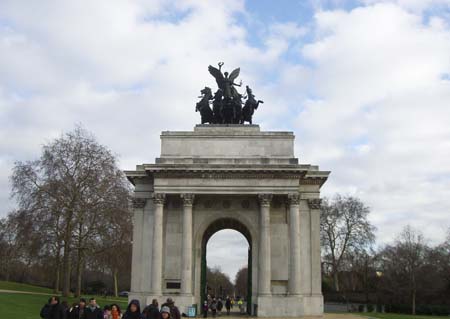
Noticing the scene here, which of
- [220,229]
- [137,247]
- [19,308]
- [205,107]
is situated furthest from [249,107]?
[19,308]

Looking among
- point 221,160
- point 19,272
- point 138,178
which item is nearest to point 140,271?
point 138,178

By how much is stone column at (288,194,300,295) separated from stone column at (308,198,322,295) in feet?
5.39

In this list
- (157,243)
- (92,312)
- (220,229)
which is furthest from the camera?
(220,229)

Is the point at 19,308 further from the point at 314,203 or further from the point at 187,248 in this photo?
the point at 314,203

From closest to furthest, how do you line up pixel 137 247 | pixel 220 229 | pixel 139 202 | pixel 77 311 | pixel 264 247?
pixel 77 311, pixel 264 247, pixel 137 247, pixel 139 202, pixel 220 229

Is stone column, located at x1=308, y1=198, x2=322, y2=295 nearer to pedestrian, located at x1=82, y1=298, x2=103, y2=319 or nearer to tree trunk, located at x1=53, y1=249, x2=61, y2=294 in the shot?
tree trunk, located at x1=53, y1=249, x2=61, y2=294

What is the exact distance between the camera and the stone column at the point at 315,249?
34.7 metres

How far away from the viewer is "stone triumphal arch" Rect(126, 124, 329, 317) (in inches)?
1329

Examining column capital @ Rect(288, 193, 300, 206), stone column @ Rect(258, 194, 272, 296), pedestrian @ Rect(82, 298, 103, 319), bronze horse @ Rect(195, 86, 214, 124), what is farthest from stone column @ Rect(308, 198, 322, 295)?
pedestrian @ Rect(82, 298, 103, 319)

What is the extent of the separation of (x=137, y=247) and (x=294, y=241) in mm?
10125

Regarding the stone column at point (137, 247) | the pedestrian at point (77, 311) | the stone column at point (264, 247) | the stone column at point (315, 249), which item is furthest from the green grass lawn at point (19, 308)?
the stone column at point (315, 249)

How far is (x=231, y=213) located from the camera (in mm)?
35875

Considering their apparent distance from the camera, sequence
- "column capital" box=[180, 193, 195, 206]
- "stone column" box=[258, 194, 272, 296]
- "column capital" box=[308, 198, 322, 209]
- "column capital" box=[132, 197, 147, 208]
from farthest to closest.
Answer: "column capital" box=[132, 197, 147, 208], "column capital" box=[308, 198, 322, 209], "column capital" box=[180, 193, 195, 206], "stone column" box=[258, 194, 272, 296]

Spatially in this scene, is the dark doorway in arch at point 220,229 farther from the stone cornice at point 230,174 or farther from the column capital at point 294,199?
the column capital at point 294,199
